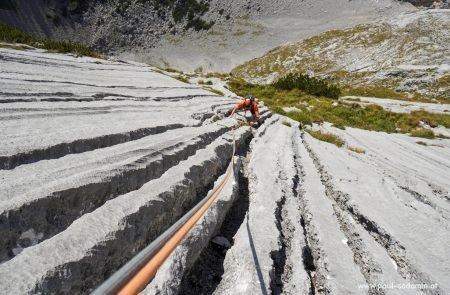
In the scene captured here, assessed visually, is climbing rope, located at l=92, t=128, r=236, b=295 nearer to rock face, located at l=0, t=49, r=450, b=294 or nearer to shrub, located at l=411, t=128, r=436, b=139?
rock face, located at l=0, t=49, r=450, b=294

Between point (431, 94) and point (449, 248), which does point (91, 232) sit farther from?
point (431, 94)

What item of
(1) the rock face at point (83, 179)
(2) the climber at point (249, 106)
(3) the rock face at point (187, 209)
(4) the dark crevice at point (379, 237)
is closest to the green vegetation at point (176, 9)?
(2) the climber at point (249, 106)

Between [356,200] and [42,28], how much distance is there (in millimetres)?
95616

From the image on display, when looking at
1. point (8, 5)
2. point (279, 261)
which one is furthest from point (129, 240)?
point (8, 5)

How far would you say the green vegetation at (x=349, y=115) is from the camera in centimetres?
2368

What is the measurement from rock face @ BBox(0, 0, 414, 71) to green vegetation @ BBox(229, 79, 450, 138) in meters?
48.8

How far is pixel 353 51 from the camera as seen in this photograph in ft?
234

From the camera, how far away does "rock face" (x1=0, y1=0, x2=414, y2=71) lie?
8275 centimetres

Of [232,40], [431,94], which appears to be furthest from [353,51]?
[232,40]

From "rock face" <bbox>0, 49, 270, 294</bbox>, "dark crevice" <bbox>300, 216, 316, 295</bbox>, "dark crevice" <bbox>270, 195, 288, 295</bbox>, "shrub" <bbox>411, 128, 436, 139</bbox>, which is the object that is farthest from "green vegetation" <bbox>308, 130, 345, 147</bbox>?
"dark crevice" <bbox>300, 216, 316, 295</bbox>

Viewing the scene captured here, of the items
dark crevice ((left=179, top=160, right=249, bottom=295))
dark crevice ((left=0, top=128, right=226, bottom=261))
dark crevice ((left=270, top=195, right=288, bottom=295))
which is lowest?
dark crevice ((left=270, top=195, right=288, bottom=295))

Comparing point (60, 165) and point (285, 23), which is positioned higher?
point (285, 23)

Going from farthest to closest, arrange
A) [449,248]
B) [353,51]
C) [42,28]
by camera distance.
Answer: [42,28], [353,51], [449,248]

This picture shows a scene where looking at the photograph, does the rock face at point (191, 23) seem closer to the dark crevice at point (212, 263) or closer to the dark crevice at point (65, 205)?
the dark crevice at point (212, 263)
